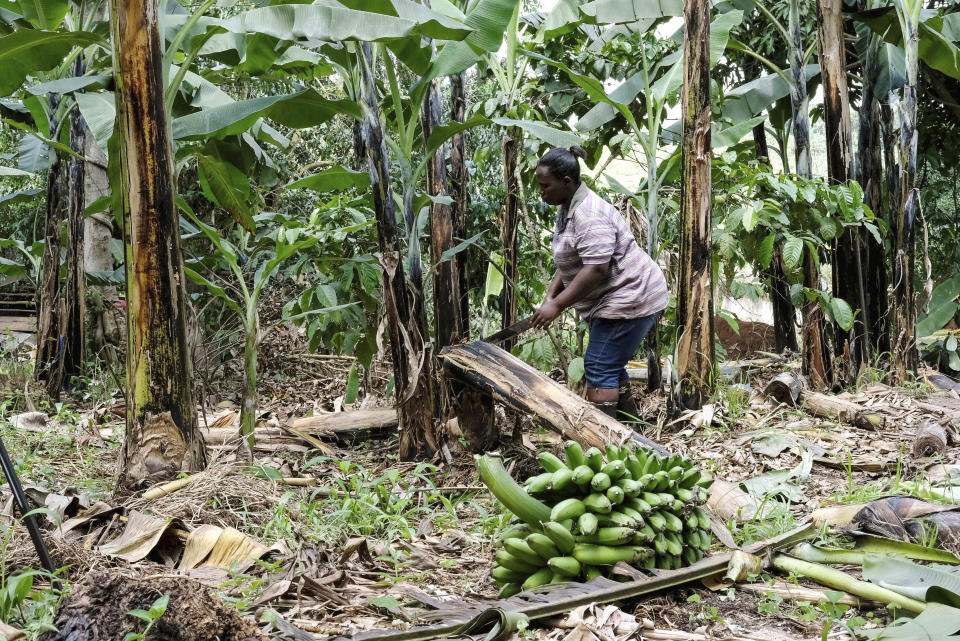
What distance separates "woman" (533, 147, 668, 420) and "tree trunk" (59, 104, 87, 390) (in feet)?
13.6

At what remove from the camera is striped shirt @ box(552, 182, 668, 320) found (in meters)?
4.53

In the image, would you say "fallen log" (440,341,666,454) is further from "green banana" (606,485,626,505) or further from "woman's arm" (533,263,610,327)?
"green banana" (606,485,626,505)

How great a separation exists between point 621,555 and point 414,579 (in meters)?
0.79

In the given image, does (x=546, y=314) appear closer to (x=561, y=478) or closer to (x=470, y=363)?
(x=470, y=363)

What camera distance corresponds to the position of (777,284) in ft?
26.9

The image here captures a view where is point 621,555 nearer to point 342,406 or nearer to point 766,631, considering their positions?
point 766,631

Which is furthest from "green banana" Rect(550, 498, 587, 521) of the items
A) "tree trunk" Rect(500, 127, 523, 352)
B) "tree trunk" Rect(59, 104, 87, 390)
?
"tree trunk" Rect(59, 104, 87, 390)

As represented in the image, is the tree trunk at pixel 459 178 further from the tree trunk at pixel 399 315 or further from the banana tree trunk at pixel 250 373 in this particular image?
the banana tree trunk at pixel 250 373

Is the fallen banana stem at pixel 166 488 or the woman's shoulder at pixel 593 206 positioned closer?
the fallen banana stem at pixel 166 488

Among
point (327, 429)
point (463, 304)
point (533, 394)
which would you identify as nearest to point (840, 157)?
point (463, 304)

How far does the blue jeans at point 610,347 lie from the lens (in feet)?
15.8

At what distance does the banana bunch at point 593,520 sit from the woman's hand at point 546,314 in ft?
5.49

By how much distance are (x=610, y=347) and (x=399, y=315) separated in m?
1.38

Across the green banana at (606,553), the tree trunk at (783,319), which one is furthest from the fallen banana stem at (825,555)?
the tree trunk at (783,319)
